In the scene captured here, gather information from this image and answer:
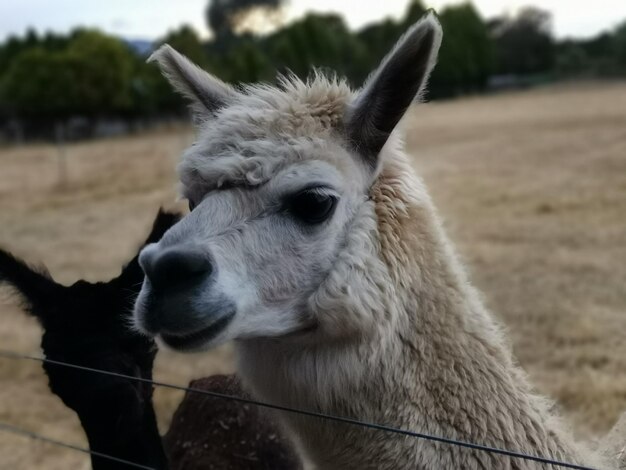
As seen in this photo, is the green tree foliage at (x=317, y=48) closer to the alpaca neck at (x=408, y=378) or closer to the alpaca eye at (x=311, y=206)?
the alpaca neck at (x=408, y=378)

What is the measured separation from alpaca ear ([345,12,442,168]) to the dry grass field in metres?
0.18

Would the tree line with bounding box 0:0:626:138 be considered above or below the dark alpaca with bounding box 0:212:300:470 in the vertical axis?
below

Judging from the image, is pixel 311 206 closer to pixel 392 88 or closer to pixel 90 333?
pixel 392 88

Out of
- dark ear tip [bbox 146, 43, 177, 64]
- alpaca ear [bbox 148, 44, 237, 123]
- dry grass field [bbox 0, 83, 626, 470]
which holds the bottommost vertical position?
dry grass field [bbox 0, 83, 626, 470]

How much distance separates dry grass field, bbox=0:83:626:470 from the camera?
5648 millimetres

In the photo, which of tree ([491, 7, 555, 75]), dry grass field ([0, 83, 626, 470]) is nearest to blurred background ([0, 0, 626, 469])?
dry grass field ([0, 83, 626, 470])

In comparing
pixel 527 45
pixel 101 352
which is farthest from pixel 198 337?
pixel 527 45

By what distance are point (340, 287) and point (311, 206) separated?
276 millimetres

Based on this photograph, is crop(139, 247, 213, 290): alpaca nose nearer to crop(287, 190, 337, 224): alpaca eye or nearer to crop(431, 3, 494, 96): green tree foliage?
crop(287, 190, 337, 224): alpaca eye

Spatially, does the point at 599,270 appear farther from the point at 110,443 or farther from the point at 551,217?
the point at 110,443

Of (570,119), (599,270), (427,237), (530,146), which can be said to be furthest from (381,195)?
(570,119)

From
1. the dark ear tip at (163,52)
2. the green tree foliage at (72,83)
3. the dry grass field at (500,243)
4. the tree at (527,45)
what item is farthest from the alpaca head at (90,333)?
the tree at (527,45)

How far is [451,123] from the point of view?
127ft

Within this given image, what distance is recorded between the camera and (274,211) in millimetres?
2203
